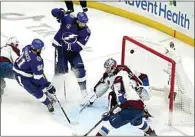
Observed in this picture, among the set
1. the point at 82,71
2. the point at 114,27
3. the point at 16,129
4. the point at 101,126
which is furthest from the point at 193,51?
the point at 16,129

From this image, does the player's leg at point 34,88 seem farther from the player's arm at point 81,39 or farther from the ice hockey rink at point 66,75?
the player's arm at point 81,39

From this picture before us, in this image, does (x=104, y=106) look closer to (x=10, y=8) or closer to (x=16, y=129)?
(x=16, y=129)

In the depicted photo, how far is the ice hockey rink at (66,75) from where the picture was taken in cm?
426

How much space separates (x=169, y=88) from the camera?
15.4 feet

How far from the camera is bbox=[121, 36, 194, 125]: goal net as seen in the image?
4.44 m

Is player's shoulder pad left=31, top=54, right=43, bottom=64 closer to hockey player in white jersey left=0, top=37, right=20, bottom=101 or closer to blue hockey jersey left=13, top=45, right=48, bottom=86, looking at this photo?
blue hockey jersey left=13, top=45, right=48, bottom=86

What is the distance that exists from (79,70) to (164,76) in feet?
Result: 2.62

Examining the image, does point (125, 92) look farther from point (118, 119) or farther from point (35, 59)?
point (35, 59)

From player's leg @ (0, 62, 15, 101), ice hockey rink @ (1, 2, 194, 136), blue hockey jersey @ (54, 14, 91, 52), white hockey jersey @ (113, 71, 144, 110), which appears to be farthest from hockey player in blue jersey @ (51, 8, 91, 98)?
white hockey jersey @ (113, 71, 144, 110)

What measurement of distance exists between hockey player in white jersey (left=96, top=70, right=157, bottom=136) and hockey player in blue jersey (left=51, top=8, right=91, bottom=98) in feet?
2.62

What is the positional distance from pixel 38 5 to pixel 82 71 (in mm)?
3315

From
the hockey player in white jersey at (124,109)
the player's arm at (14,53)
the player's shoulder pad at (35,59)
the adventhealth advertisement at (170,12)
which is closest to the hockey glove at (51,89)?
the player's shoulder pad at (35,59)

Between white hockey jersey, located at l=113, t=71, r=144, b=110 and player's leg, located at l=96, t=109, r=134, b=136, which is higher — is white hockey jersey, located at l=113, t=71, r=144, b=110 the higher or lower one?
the higher one

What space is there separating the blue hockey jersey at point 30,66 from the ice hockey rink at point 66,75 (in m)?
0.34
